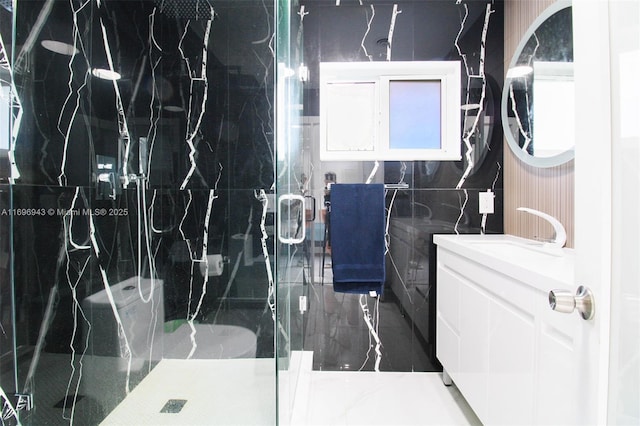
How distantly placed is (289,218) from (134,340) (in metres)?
1.13

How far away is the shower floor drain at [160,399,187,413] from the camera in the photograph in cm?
158

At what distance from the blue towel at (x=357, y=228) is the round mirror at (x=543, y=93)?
0.83m

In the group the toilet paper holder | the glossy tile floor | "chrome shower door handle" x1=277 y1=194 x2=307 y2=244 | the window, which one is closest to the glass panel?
"chrome shower door handle" x1=277 y1=194 x2=307 y2=244

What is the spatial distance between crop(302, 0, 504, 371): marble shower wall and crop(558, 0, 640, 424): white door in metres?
1.36

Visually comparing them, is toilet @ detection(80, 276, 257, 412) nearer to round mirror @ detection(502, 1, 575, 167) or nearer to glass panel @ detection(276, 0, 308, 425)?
glass panel @ detection(276, 0, 308, 425)

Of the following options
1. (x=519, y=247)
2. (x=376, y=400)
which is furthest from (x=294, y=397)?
(x=519, y=247)

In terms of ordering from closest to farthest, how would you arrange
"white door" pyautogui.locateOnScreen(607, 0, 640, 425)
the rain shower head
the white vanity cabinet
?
"white door" pyautogui.locateOnScreen(607, 0, 640, 425), the white vanity cabinet, the rain shower head

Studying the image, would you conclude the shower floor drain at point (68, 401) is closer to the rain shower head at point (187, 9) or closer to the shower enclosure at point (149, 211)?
the shower enclosure at point (149, 211)

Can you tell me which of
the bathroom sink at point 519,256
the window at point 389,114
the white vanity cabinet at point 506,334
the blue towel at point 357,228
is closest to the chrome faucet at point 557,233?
the bathroom sink at point 519,256

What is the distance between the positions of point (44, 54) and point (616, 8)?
1682 millimetres

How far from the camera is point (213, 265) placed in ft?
6.16

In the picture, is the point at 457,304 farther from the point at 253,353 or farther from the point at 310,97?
the point at 310,97

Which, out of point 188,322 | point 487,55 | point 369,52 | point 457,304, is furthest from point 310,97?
point 188,322

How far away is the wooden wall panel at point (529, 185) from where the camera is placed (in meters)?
1.42
